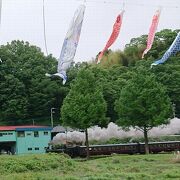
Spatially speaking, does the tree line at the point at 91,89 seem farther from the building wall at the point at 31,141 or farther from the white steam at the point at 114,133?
the building wall at the point at 31,141

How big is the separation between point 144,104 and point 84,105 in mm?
6027

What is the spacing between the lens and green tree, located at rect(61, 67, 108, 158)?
144 feet

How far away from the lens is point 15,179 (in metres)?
19.5

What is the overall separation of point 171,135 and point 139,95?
37.2 feet

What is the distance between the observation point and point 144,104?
42719 millimetres

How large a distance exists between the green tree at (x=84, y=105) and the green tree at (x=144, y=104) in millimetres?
2495

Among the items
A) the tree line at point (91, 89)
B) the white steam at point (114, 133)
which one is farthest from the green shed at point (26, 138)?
the white steam at point (114, 133)

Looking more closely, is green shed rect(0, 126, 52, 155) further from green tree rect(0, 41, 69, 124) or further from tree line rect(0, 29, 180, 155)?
green tree rect(0, 41, 69, 124)

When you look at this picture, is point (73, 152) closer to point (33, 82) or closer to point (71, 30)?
point (33, 82)

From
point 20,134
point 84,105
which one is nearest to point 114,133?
point 84,105

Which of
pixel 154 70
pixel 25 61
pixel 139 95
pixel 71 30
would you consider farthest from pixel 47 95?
pixel 71 30

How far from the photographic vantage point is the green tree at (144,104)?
42.4m

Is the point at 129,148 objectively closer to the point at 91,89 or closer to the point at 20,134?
the point at 91,89

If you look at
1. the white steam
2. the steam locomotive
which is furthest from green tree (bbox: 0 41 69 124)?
the steam locomotive
